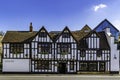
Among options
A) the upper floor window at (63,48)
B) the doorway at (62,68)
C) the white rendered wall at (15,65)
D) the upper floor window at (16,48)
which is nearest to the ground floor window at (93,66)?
the doorway at (62,68)

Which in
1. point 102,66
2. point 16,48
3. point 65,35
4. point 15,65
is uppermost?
point 65,35

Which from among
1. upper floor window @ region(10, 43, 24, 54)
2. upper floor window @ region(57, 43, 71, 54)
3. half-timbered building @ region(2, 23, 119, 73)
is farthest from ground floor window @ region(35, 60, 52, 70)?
upper floor window @ region(10, 43, 24, 54)

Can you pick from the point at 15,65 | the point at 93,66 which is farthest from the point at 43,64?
the point at 93,66

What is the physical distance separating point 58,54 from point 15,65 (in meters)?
A: 7.44

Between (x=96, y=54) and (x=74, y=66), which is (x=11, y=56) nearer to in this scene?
(x=74, y=66)

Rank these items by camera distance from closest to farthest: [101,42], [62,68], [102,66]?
[62,68] < [102,66] < [101,42]

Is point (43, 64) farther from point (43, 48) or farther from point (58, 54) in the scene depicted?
point (58, 54)

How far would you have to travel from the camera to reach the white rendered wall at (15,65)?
49656 mm

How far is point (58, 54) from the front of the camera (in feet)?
167

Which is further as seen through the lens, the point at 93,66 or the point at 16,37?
the point at 16,37

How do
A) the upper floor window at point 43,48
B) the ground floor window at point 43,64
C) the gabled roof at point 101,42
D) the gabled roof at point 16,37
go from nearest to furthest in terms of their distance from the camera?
1. the ground floor window at point 43,64
2. the upper floor window at point 43,48
3. the gabled roof at point 16,37
4. the gabled roof at point 101,42

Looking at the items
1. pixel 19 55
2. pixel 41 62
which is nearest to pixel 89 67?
pixel 41 62

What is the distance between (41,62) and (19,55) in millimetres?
3869

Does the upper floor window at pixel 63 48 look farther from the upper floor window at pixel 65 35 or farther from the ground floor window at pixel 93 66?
the ground floor window at pixel 93 66
